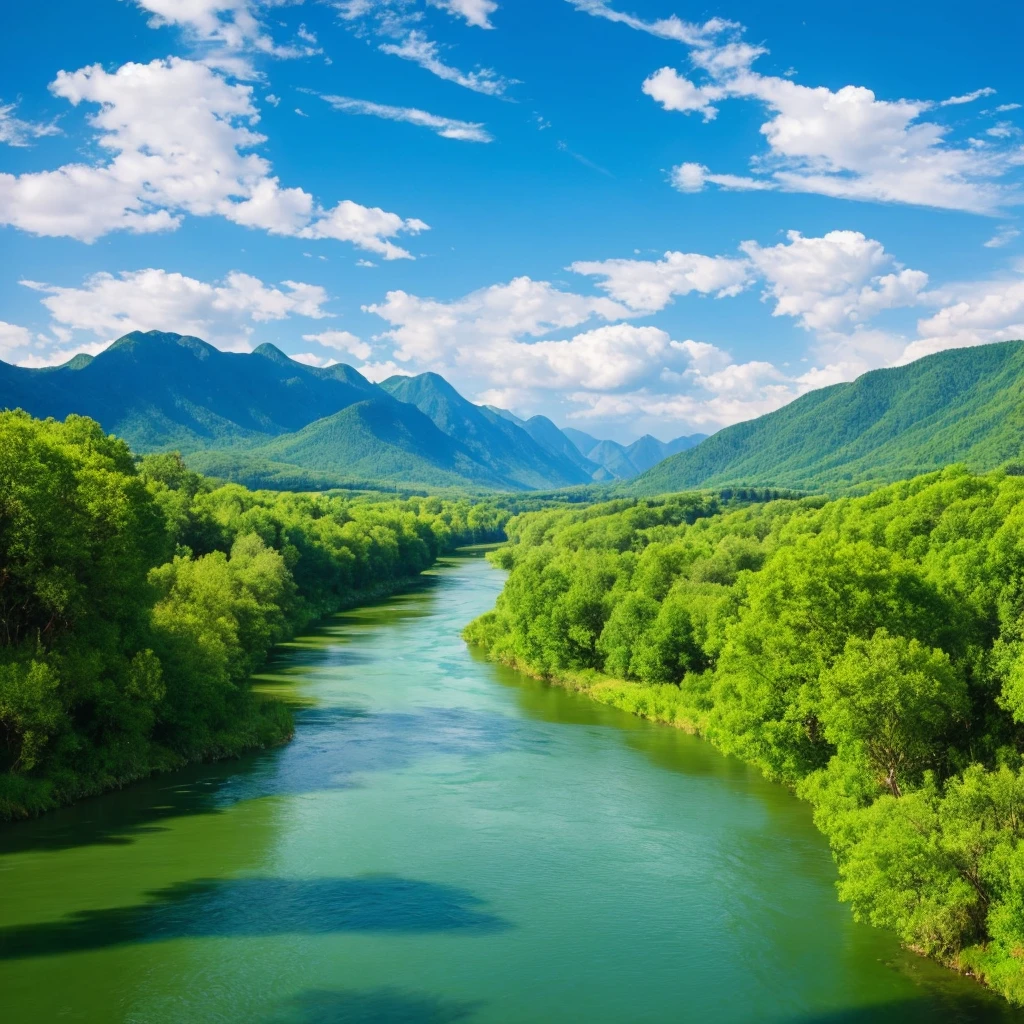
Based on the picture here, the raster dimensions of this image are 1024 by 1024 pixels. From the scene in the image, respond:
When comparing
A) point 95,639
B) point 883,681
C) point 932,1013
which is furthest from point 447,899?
point 95,639

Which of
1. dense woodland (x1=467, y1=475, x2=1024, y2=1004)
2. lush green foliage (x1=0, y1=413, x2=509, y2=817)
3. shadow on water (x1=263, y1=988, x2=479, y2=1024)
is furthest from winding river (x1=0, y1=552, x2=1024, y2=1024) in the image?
Answer: dense woodland (x1=467, y1=475, x2=1024, y2=1004)

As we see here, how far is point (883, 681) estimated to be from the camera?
A: 25281mm

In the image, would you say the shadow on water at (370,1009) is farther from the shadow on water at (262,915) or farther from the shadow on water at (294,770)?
the shadow on water at (294,770)

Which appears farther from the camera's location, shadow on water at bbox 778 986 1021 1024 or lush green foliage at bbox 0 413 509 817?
lush green foliage at bbox 0 413 509 817

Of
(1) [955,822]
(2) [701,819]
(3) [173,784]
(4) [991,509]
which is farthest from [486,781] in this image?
(4) [991,509]

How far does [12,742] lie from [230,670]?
1217cm

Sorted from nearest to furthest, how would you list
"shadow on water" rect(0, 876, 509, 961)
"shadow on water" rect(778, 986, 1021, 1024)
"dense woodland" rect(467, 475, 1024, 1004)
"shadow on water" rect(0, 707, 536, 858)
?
"shadow on water" rect(778, 986, 1021, 1024), "dense woodland" rect(467, 475, 1024, 1004), "shadow on water" rect(0, 876, 509, 961), "shadow on water" rect(0, 707, 536, 858)

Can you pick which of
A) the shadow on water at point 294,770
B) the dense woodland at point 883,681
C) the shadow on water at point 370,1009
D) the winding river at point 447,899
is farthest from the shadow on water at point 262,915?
the dense woodland at point 883,681

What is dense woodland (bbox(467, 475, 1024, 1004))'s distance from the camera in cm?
Answer: 2078

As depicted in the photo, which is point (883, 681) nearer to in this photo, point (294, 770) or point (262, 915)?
point (262, 915)

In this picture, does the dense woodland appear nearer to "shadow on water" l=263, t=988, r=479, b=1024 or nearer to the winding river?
the winding river

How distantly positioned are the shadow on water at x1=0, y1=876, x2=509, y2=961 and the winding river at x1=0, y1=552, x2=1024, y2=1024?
72 mm

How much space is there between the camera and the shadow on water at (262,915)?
75.1ft

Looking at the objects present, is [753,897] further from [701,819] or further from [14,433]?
[14,433]
